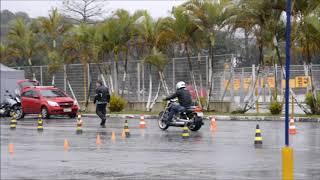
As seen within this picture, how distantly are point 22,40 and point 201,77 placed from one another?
13105mm

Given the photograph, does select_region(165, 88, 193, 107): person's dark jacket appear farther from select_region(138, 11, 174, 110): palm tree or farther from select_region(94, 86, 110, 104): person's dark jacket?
select_region(138, 11, 174, 110): palm tree

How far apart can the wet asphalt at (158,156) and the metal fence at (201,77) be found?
47.7 feet

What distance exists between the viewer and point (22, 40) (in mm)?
44406

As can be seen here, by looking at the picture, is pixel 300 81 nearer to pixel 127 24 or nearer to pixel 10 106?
pixel 127 24

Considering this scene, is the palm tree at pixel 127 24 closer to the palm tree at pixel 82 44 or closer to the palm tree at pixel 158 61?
the palm tree at pixel 82 44

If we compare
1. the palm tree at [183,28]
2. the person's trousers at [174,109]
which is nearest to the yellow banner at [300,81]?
the palm tree at [183,28]

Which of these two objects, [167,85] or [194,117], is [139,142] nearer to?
[194,117]

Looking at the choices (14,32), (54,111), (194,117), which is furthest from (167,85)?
(194,117)

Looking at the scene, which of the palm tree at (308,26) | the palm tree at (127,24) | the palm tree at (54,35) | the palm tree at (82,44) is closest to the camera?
the palm tree at (308,26)

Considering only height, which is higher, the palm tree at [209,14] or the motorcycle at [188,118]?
the palm tree at [209,14]

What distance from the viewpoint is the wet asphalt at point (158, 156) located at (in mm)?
11930

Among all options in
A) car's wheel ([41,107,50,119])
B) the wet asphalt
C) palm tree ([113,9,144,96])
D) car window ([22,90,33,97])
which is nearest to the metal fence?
palm tree ([113,9,144,96])

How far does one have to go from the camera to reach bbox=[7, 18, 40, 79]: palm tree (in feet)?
144

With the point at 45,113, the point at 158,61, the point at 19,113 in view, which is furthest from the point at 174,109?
the point at 158,61
